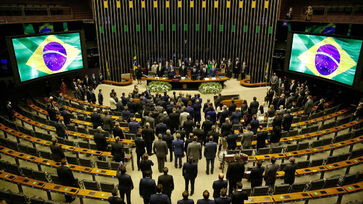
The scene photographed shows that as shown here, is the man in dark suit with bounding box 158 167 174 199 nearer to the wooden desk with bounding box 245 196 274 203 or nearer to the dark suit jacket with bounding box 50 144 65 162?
the wooden desk with bounding box 245 196 274 203

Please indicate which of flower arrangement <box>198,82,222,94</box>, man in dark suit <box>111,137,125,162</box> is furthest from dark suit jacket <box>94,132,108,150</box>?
flower arrangement <box>198,82,222,94</box>

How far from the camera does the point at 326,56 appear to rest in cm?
1260

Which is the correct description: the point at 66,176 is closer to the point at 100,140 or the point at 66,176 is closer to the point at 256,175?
the point at 100,140

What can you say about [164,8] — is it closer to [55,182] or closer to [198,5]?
[198,5]

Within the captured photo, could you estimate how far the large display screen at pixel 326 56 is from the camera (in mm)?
11539

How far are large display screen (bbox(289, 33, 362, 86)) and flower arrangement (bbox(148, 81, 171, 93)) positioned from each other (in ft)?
23.6

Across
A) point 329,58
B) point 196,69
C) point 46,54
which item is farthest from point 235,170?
point 46,54

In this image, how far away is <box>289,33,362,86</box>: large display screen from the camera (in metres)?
11.5

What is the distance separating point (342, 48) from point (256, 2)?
24.9ft

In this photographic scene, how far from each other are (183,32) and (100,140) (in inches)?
517

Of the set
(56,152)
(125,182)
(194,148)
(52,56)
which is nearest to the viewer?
(125,182)

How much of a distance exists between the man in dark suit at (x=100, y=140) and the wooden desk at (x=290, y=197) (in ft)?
16.6

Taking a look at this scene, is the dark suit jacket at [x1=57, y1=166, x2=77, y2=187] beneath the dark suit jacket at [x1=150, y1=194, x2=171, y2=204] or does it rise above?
beneath

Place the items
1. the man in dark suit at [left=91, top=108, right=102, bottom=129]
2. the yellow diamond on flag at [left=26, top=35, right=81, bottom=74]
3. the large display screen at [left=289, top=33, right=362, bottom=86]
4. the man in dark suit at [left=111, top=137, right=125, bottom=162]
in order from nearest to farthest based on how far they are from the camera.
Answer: the man in dark suit at [left=111, top=137, right=125, bottom=162] < the man in dark suit at [left=91, top=108, right=102, bottom=129] < the large display screen at [left=289, top=33, right=362, bottom=86] < the yellow diamond on flag at [left=26, top=35, right=81, bottom=74]
